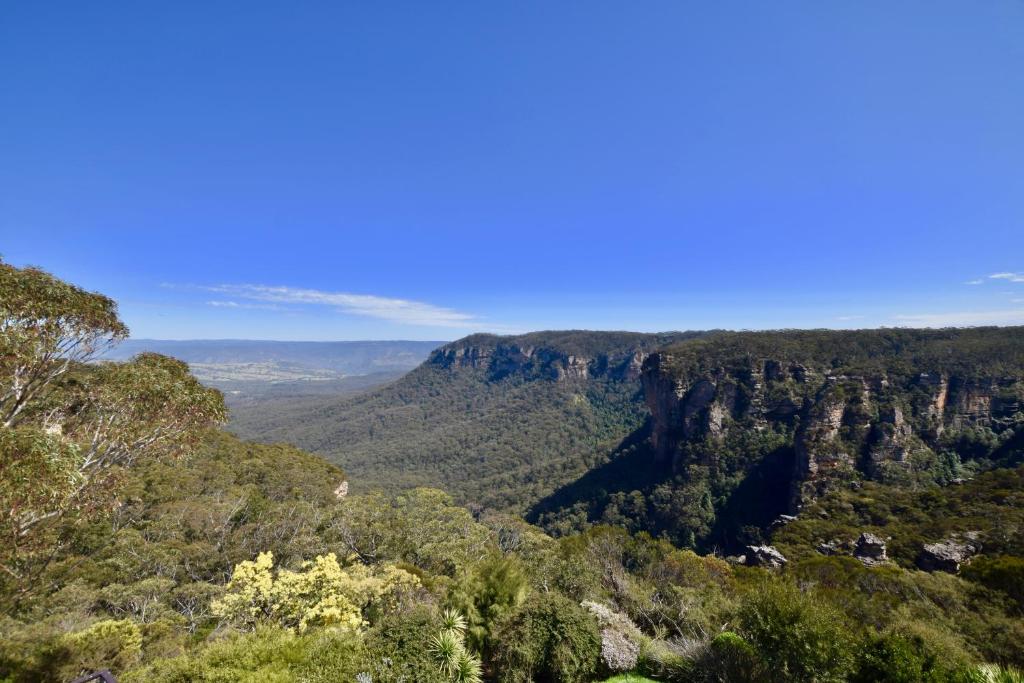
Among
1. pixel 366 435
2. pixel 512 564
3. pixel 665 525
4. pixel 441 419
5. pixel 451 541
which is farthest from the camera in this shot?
pixel 441 419

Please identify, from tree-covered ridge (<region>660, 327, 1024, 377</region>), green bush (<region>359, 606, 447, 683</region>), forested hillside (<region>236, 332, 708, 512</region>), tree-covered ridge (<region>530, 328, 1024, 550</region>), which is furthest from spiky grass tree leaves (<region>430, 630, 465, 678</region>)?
tree-covered ridge (<region>660, 327, 1024, 377</region>)

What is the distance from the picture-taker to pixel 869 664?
12.5 metres

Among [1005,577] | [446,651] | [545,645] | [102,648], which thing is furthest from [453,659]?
[1005,577]

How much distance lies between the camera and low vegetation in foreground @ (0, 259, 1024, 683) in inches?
414

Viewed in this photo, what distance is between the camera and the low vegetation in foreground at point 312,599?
1051 centimetres

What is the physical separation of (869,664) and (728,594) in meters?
13.1

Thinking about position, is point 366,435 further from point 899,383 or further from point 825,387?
point 899,383

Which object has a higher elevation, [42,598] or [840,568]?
[42,598]

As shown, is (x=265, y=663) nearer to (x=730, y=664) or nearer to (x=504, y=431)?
(x=730, y=664)

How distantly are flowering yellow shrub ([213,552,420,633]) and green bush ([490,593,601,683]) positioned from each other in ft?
19.6

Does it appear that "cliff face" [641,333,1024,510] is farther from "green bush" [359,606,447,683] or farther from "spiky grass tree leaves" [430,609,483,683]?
"green bush" [359,606,447,683]

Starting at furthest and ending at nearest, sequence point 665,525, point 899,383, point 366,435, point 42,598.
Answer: point 366,435
point 899,383
point 665,525
point 42,598

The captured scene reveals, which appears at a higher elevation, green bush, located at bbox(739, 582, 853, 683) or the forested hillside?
green bush, located at bbox(739, 582, 853, 683)

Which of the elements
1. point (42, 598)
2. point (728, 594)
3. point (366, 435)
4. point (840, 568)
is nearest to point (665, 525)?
point (840, 568)
